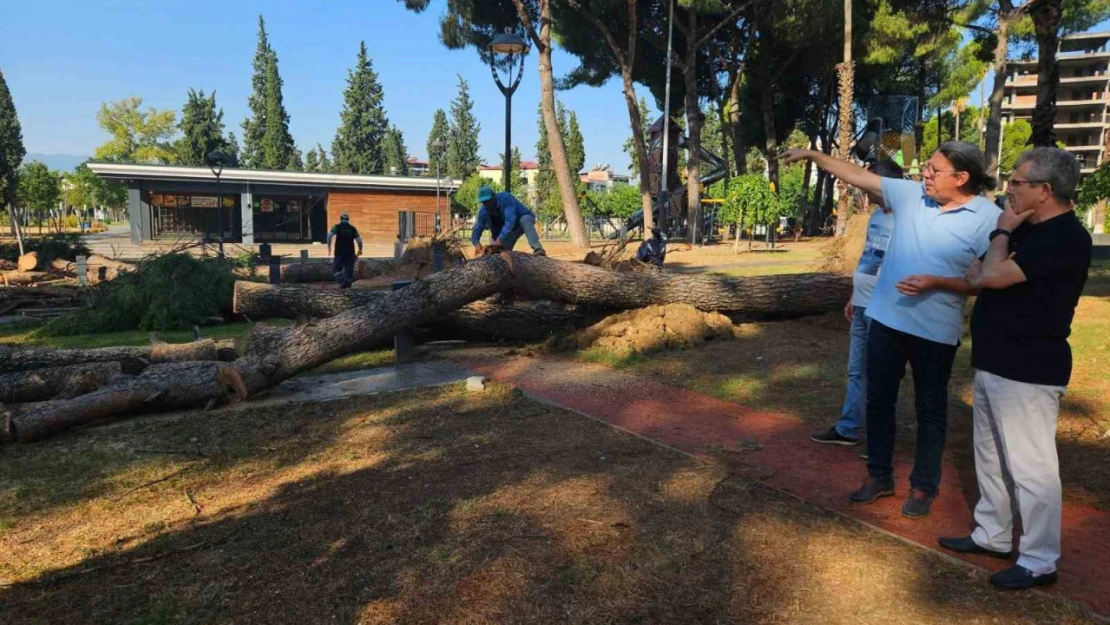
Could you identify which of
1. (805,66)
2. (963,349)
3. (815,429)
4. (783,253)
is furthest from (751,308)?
(805,66)

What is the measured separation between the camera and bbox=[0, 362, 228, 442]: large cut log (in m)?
4.98

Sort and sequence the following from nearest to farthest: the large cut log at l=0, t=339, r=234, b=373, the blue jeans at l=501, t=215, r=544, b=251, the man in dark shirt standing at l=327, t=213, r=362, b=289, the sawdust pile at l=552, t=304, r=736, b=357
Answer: the large cut log at l=0, t=339, r=234, b=373, the sawdust pile at l=552, t=304, r=736, b=357, the blue jeans at l=501, t=215, r=544, b=251, the man in dark shirt standing at l=327, t=213, r=362, b=289

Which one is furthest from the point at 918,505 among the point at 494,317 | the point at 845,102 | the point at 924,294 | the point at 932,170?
the point at 845,102

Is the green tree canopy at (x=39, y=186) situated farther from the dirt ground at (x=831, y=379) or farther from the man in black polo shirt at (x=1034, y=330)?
the man in black polo shirt at (x=1034, y=330)

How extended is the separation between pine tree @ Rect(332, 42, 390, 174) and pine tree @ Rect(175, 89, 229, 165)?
60.3ft

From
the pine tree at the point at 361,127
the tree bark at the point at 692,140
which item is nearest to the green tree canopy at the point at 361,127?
the pine tree at the point at 361,127

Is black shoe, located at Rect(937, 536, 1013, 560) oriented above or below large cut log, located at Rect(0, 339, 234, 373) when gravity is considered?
below

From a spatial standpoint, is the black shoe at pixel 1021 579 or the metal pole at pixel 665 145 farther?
the metal pole at pixel 665 145

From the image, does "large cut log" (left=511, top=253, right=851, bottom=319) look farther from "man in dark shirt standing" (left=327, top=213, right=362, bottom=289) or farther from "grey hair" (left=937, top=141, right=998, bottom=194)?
"man in dark shirt standing" (left=327, top=213, right=362, bottom=289)

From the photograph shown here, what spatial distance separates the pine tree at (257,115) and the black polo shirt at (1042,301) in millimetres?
76384

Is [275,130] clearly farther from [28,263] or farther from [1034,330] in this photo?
[1034,330]

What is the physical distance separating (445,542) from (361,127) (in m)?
79.7

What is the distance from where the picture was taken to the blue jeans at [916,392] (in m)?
3.18

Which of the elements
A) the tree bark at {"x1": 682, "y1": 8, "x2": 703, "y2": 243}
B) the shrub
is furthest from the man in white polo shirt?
the tree bark at {"x1": 682, "y1": 8, "x2": 703, "y2": 243}
